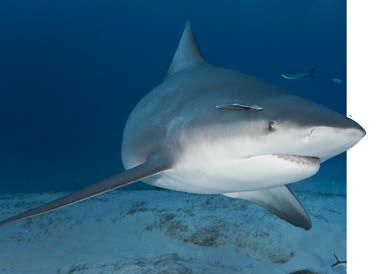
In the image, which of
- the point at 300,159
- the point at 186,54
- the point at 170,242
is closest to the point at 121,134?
the point at 170,242

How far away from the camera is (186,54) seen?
159 inches

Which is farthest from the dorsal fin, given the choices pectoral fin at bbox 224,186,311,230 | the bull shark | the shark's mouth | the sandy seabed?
the shark's mouth

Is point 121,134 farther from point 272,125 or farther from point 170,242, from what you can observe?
point 272,125

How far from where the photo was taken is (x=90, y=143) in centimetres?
4794

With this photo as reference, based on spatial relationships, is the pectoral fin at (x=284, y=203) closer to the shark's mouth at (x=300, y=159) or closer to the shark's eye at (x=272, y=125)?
the shark's mouth at (x=300, y=159)

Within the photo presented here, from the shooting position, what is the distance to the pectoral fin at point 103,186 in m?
2.21

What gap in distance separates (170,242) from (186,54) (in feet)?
7.55

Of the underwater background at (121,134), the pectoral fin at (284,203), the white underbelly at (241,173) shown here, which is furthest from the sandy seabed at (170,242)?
the white underbelly at (241,173)

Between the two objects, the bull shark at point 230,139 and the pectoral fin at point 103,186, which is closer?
the bull shark at point 230,139

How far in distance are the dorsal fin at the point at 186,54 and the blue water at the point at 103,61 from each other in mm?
14891

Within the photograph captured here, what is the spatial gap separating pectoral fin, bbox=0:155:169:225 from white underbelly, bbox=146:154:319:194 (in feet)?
0.36

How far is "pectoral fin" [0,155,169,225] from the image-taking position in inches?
87.0

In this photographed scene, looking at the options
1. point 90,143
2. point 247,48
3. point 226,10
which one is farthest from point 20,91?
point 247,48

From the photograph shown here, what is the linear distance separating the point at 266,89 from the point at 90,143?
4706 centimetres
